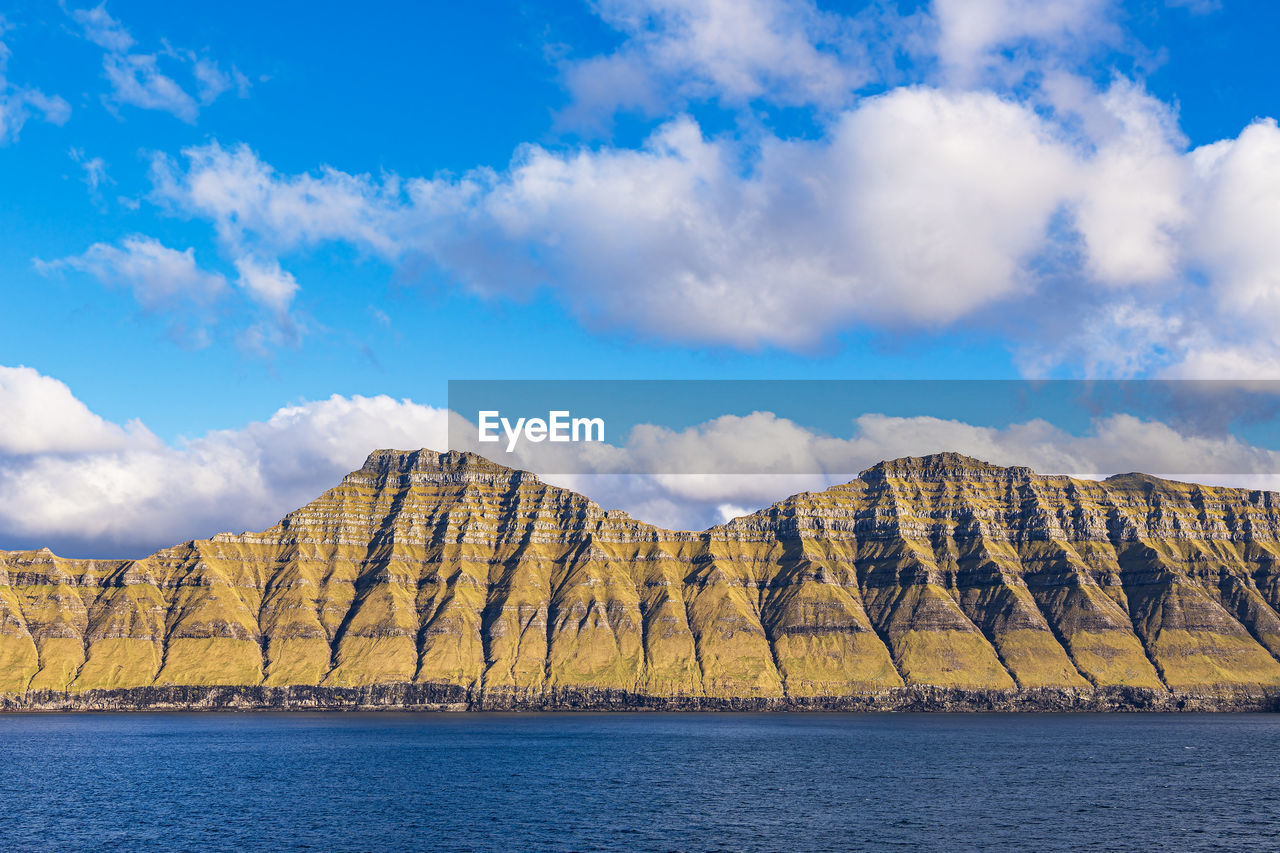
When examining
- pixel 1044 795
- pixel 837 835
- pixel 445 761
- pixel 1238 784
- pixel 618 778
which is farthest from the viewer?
pixel 445 761

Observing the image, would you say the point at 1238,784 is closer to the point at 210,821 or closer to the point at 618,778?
the point at 618,778

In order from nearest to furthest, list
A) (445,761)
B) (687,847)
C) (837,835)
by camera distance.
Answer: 1. (687,847)
2. (837,835)
3. (445,761)

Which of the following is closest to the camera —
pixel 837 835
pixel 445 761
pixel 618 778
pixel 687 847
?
pixel 687 847

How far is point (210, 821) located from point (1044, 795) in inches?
4419

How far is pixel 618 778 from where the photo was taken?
168750 millimetres

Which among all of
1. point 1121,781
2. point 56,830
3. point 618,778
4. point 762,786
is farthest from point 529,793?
point 1121,781

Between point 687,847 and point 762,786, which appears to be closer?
point 687,847

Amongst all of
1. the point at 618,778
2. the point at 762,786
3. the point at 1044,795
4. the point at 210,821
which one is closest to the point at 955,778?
the point at 1044,795

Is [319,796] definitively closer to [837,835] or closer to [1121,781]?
[837,835]

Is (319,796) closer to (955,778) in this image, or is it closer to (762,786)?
(762,786)

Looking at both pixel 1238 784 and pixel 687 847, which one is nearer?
pixel 687 847

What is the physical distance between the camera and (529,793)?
15188cm

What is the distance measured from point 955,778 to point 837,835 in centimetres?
5856

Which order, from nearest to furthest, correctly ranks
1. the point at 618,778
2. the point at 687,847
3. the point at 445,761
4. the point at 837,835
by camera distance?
the point at 687,847 < the point at 837,835 < the point at 618,778 < the point at 445,761
